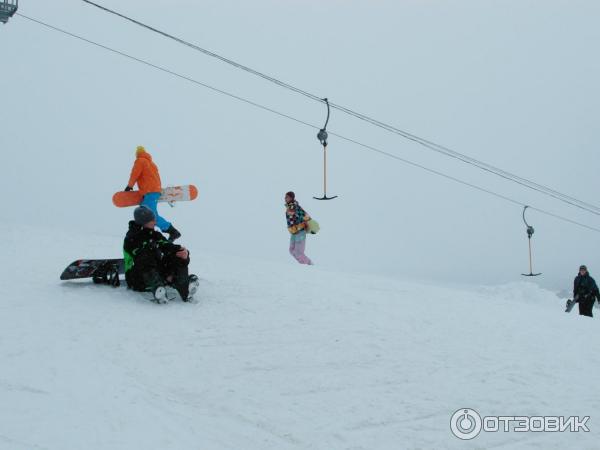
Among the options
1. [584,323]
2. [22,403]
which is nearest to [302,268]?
[584,323]

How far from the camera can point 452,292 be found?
37.4 feet

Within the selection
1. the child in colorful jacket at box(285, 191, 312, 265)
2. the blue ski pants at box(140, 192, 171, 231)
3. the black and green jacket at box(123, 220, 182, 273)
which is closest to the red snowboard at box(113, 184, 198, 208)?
the blue ski pants at box(140, 192, 171, 231)

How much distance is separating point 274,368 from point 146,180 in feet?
19.8

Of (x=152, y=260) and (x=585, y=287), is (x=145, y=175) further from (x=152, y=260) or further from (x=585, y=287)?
(x=585, y=287)

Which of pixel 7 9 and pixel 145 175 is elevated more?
pixel 7 9

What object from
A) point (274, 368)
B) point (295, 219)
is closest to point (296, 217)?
point (295, 219)

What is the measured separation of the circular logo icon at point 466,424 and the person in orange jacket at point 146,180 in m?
7.35

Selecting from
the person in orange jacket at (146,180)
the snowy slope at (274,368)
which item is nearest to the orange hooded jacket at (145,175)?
the person in orange jacket at (146,180)

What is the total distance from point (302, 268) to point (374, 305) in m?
3.92

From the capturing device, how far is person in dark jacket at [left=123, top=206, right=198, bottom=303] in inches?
320

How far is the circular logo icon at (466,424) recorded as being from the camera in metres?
4.79

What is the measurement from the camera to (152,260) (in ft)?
26.7

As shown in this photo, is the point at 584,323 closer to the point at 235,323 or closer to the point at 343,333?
the point at 343,333

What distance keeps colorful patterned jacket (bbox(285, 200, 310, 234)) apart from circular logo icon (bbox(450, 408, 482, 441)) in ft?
31.0
